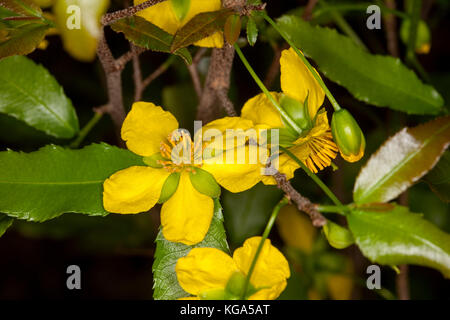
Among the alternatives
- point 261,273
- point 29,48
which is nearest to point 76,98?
point 29,48

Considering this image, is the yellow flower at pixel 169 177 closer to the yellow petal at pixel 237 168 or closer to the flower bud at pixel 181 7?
the yellow petal at pixel 237 168

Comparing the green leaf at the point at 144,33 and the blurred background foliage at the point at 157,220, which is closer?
the green leaf at the point at 144,33

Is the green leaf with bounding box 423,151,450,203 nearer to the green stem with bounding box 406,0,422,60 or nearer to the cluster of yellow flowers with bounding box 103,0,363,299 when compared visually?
the cluster of yellow flowers with bounding box 103,0,363,299

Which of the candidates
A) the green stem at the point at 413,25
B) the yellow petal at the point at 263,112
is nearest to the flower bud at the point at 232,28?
the yellow petal at the point at 263,112

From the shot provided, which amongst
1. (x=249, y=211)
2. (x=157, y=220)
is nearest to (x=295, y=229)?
(x=249, y=211)

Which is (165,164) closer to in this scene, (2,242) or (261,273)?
(261,273)

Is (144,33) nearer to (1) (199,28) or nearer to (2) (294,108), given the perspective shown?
(1) (199,28)
